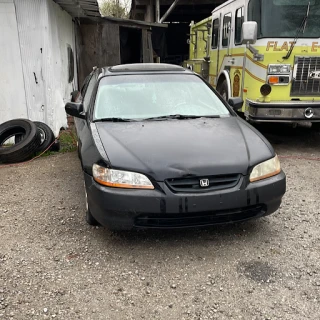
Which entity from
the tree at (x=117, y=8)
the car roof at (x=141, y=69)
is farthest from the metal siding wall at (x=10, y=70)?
the tree at (x=117, y=8)

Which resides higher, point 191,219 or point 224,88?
point 224,88

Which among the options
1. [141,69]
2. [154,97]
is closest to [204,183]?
[154,97]

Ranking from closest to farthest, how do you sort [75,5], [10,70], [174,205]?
[174,205], [10,70], [75,5]

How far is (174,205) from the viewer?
9.67 ft

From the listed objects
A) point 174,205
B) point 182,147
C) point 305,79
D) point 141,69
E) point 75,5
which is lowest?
point 174,205

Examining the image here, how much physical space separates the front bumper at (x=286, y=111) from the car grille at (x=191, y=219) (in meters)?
3.21

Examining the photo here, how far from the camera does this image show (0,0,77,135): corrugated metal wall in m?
6.64

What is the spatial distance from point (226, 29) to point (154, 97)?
4.39m

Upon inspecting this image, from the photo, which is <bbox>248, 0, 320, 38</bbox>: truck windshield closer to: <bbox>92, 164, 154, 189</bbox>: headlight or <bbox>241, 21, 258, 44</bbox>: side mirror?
<bbox>241, 21, 258, 44</bbox>: side mirror

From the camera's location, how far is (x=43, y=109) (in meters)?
7.09

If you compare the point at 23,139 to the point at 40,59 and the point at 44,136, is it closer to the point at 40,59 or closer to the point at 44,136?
the point at 44,136

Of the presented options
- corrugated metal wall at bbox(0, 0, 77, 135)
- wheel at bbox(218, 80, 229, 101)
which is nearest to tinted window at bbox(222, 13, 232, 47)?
wheel at bbox(218, 80, 229, 101)

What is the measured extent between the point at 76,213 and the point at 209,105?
80.5 inches

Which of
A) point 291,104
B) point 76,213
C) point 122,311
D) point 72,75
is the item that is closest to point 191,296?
point 122,311
